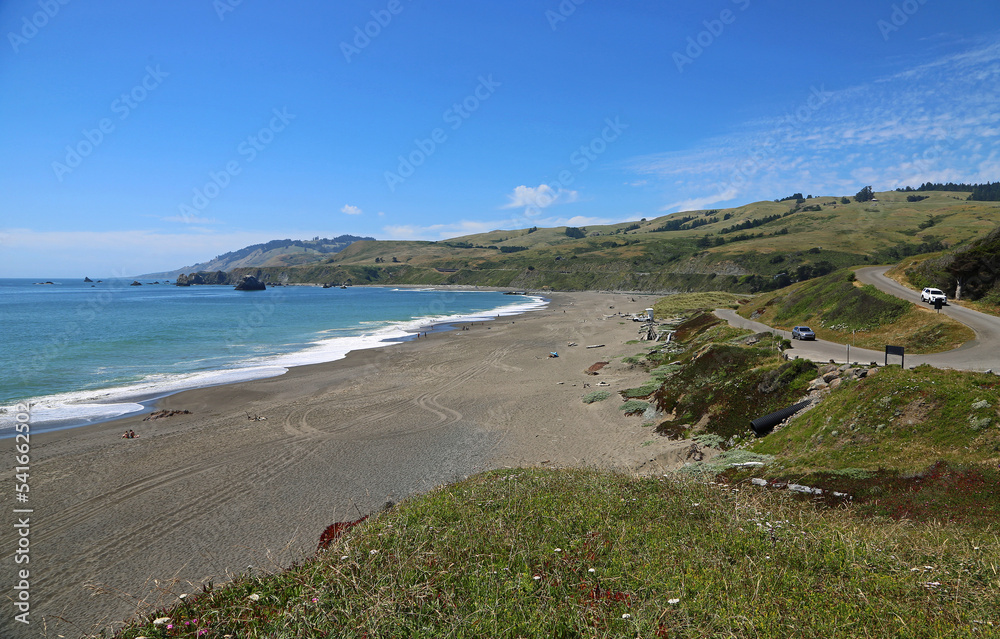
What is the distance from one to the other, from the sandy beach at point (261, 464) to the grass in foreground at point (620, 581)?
107 centimetres

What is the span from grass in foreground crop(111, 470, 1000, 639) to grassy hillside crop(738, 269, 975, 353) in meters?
21.8

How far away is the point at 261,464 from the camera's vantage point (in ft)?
57.1

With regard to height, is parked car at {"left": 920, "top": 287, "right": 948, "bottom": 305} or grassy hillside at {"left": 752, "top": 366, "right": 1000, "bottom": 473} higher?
parked car at {"left": 920, "top": 287, "right": 948, "bottom": 305}

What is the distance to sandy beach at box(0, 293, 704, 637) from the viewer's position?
427 inches

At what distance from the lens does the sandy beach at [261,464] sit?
35.6 feet

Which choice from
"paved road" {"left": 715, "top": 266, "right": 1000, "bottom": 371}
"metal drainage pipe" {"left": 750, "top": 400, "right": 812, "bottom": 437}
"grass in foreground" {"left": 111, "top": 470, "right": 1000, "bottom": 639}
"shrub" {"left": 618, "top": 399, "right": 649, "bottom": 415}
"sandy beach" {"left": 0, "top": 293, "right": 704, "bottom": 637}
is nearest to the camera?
"grass in foreground" {"left": 111, "top": 470, "right": 1000, "bottom": 639}

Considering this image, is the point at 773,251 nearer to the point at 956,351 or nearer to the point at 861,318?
the point at 861,318

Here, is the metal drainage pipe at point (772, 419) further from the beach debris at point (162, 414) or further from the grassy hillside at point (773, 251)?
the grassy hillside at point (773, 251)

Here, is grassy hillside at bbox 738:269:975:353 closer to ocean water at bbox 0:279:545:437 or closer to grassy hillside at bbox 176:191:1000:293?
ocean water at bbox 0:279:545:437

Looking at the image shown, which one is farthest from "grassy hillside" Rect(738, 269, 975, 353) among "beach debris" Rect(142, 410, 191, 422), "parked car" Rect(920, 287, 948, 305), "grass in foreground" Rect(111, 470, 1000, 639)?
"beach debris" Rect(142, 410, 191, 422)

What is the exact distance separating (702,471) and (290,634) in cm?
1034

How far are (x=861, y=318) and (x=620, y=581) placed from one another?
108ft

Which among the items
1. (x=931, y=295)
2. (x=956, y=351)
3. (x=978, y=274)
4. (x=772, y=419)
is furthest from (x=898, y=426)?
(x=978, y=274)

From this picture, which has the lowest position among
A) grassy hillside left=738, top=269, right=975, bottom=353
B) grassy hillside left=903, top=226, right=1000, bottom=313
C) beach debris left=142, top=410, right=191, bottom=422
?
beach debris left=142, top=410, right=191, bottom=422
